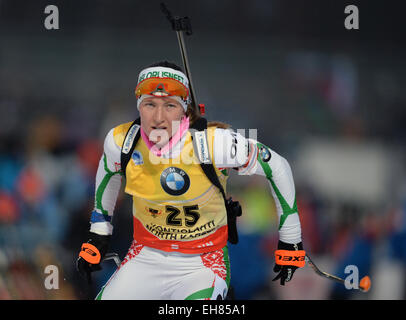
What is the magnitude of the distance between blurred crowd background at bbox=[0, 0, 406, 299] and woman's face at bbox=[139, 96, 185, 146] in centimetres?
137

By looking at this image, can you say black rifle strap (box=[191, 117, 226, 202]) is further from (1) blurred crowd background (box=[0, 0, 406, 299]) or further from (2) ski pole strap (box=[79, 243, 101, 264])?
(1) blurred crowd background (box=[0, 0, 406, 299])

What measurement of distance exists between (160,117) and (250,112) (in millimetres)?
3182

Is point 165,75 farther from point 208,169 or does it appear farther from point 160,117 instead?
point 208,169

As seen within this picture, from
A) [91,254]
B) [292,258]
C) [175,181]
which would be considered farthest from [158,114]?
[292,258]

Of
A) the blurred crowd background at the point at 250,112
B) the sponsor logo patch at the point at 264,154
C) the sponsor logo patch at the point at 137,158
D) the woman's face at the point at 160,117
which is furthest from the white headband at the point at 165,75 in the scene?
the blurred crowd background at the point at 250,112

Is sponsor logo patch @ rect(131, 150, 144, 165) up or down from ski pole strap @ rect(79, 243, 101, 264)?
up

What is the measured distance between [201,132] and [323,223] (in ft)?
7.16

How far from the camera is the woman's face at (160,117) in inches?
83.2

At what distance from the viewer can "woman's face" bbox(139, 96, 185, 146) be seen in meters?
2.11

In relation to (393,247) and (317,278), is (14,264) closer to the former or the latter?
(317,278)

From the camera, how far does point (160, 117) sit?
2100mm

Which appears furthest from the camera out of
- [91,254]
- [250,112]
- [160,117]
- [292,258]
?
[250,112]

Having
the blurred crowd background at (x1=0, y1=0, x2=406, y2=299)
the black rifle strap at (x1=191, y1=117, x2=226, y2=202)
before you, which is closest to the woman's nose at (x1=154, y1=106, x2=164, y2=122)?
the black rifle strap at (x1=191, y1=117, x2=226, y2=202)

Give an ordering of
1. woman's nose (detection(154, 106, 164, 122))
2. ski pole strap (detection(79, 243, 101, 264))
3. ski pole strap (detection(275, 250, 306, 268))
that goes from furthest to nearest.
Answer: ski pole strap (detection(79, 243, 101, 264))
ski pole strap (detection(275, 250, 306, 268))
woman's nose (detection(154, 106, 164, 122))
